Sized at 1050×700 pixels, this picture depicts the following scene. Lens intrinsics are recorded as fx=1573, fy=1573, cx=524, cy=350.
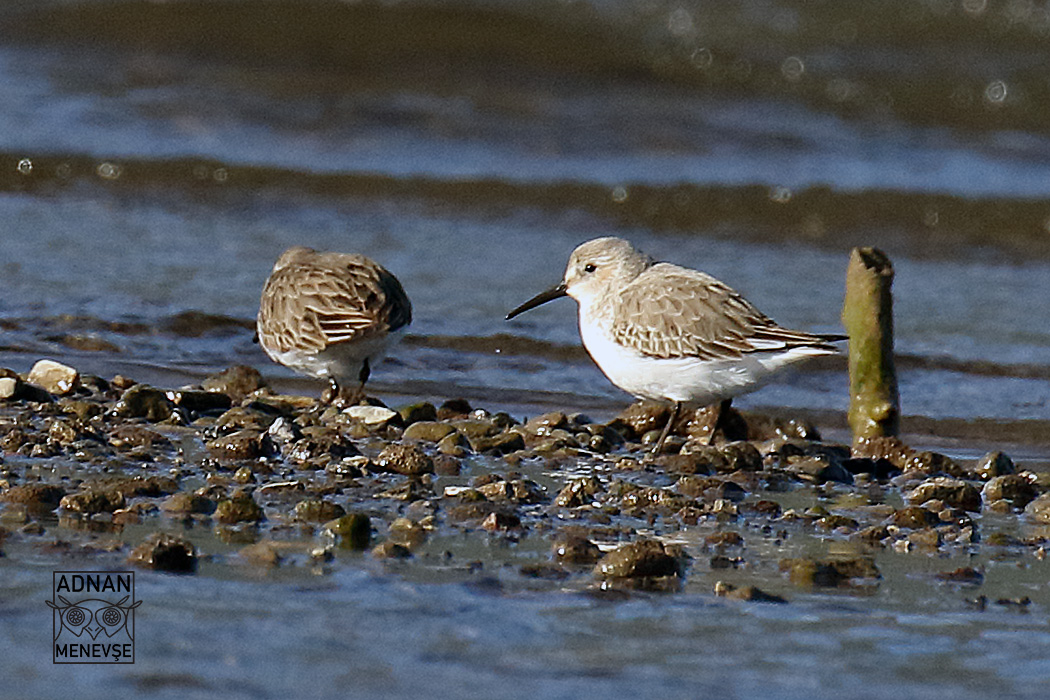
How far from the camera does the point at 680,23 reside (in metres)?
19.7

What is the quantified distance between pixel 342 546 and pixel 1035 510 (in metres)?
2.68

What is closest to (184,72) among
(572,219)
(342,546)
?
(572,219)

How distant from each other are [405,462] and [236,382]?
6.15ft

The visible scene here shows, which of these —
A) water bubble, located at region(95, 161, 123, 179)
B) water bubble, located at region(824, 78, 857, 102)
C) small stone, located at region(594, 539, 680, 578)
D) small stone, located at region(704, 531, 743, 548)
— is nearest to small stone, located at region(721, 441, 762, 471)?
small stone, located at region(704, 531, 743, 548)

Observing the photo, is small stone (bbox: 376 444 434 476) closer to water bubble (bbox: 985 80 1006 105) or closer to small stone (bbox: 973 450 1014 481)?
small stone (bbox: 973 450 1014 481)

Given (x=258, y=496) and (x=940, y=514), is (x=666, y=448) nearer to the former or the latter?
(x=940, y=514)

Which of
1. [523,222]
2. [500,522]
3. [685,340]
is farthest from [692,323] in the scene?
[523,222]

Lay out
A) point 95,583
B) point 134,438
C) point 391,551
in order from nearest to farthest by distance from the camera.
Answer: point 95,583 < point 391,551 < point 134,438

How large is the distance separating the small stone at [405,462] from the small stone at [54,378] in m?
1.91

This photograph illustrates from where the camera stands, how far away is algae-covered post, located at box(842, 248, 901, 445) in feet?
23.0

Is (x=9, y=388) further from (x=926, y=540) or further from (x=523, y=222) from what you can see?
(x=523, y=222)

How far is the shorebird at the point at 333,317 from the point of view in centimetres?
734

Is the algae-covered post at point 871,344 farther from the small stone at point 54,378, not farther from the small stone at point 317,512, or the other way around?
the small stone at point 54,378

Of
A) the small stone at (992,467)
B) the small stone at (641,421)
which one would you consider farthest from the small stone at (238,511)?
the small stone at (992,467)
